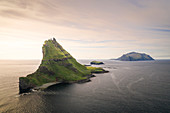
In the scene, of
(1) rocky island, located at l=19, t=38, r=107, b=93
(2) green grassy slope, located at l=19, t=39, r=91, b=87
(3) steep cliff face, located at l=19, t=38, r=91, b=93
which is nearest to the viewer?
(1) rocky island, located at l=19, t=38, r=107, b=93

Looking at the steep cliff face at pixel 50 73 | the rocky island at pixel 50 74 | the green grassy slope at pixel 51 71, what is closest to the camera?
the rocky island at pixel 50 74

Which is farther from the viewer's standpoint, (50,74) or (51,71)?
(51,71)

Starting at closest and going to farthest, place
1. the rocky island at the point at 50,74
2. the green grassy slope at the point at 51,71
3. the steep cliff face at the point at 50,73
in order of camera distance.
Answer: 1. the rocky island at the point at 50,74
2. the steep cliff face at the point at 50,73
3. the green grassy slope at the point at 51,71

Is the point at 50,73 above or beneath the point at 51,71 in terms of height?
beneath

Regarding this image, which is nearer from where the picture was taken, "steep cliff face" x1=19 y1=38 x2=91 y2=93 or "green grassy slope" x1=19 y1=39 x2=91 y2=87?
"steep cliff face" x1=19 y1=38 x2=91 y2=93

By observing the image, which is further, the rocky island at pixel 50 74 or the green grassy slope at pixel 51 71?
the green grassy slope at pixel 51 71

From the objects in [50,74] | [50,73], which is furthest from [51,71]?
[50,74]

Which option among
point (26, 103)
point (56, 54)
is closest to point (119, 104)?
point (26, 103)

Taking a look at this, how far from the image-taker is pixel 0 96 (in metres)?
85.3

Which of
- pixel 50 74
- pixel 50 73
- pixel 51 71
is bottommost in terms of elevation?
pixel 50 74

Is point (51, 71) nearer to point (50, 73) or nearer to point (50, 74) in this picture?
point (50, 73)

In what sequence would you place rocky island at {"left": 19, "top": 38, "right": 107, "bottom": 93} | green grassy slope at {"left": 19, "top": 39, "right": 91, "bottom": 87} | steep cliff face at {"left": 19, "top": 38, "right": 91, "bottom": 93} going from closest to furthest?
rocky island at {"left": 19, "top": 38, "right": 107, "bottom": 93} < steep cliff face at {"left": 19, "top": 38, "right": 91, "bottom": 93} < green grassy slope at {"left": 19, "top": 39, "right": 91, "bottom": 87}

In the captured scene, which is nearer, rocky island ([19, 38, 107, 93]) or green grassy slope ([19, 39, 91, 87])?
rocky island ([19, 38, 107, 93])

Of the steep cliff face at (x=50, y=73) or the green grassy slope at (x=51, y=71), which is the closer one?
the steep cliff face at (x=50, y=73)
